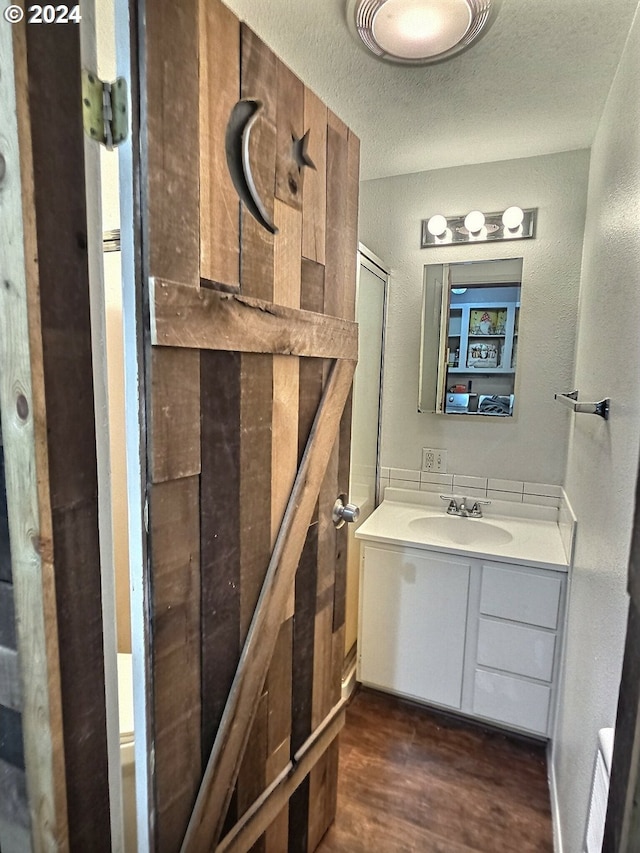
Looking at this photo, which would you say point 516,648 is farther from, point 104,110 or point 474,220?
point 104,110

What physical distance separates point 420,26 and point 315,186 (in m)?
0.59

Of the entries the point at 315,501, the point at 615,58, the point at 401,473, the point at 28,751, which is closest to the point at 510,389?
the point at 401,473

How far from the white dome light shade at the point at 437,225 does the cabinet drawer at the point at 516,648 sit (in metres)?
1.72

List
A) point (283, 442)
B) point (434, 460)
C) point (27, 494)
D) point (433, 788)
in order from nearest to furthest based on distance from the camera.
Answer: point (27, 494), point (283, 442), point (433, 788), point (434, 460)

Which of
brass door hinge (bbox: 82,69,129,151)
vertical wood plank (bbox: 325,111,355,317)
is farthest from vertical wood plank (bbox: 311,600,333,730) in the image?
brass door hinge (bbox: 82,69,129,151)

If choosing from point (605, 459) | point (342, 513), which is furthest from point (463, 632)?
point (605, 459)

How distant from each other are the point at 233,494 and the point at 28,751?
52 cm

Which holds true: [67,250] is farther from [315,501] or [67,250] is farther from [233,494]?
[315,501]

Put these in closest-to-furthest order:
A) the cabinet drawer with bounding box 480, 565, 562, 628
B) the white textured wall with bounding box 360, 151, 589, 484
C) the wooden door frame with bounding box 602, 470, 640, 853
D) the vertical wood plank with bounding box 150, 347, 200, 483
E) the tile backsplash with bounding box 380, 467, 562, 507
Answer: the wooden door frame with bounding box 602, 470, 640, 853
the vertical wood plank with bounding box 150, 347, 200, 483
the cabinet drawer with bounding box 480, 565, 562, 628
the white textured wall with bounding box 360, 151, 589, 484
the tile backsplash with bounding box 380, 467, 562, 507

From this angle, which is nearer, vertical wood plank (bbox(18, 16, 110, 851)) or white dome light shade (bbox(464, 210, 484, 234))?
vertical wood plank (bbox(18, 16, 110, 851))

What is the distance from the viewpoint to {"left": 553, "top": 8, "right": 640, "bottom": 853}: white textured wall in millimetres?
979

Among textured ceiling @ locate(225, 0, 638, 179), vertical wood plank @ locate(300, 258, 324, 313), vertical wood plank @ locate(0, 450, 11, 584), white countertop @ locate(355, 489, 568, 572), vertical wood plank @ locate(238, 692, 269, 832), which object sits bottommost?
vertical wood plank @ locate(238, 692, 269, 832)

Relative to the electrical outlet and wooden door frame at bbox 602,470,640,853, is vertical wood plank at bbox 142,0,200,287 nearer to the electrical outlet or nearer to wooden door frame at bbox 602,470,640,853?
wooden door frame at bbox 602,470,640,853

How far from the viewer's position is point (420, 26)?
1.26 m
